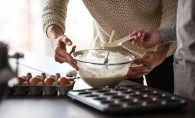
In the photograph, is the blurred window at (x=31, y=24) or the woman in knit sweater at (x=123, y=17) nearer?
the woman in knit sweater at (x=123, y=17)

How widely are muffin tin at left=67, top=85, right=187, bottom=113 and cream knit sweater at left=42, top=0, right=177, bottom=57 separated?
61cm

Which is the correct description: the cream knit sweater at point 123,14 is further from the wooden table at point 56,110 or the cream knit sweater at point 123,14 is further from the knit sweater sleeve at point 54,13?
the wooden table at point 56,110

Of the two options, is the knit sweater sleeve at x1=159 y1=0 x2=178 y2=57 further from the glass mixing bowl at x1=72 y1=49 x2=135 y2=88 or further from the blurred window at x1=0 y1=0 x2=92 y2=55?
the blurred window at x1=0 y1=0 x2=92 y2=55

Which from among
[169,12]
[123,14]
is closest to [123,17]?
[123,14]

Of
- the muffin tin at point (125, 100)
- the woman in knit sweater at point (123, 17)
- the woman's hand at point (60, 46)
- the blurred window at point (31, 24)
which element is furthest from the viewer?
the blurred window at point (31, 24)

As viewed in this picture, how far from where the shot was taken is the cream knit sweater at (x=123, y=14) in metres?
1.61

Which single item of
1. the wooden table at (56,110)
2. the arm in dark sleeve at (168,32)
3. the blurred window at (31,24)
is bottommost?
the wooden table at (56,110)

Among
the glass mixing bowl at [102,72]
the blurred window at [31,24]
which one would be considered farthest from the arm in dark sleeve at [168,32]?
the blurred window at [31,24]

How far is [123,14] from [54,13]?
31 centimetres

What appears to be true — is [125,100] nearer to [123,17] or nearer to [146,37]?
[146,37]

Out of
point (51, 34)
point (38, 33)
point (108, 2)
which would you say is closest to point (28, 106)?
point (51, 34)

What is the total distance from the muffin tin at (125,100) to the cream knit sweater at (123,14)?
61 centimetres

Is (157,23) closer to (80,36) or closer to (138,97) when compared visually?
(138,97)

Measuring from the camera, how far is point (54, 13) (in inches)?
63.6
